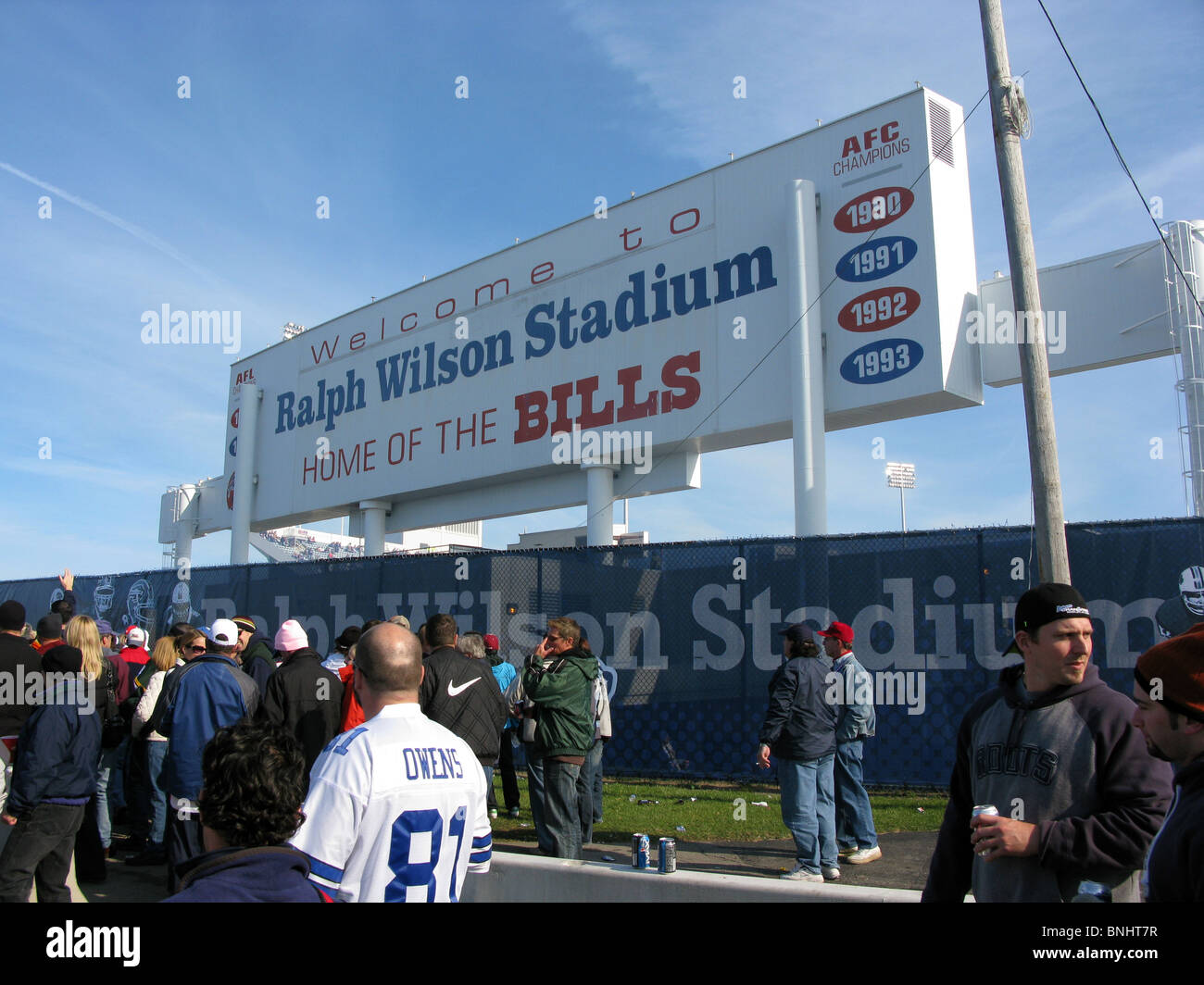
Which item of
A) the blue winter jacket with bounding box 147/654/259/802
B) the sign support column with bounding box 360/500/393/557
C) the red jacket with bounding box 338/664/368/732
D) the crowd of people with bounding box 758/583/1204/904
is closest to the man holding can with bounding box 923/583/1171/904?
the crowd of people with bounding box 758/583/1204/904

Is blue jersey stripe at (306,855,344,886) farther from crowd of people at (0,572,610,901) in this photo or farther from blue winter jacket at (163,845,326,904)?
blue winter jacket at (163,845,326,904)

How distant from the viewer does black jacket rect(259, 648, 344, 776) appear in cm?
576

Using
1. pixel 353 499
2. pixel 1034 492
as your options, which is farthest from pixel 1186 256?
pixel 353 499

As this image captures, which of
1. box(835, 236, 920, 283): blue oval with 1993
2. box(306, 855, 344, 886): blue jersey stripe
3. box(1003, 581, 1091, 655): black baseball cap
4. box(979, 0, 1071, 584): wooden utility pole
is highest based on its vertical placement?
box(835, 236, 920, 283): blue oval with 1993

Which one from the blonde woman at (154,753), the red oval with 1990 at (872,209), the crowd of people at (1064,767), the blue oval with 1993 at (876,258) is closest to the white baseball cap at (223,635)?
the blonde woman at (154,753)

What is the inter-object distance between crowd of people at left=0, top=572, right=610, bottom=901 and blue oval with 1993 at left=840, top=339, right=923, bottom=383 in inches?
287

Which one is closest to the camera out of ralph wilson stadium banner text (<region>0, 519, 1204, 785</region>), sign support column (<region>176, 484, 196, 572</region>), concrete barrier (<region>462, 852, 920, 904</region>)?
concrete barrier (<region>462, 852, 920, 904</region>)

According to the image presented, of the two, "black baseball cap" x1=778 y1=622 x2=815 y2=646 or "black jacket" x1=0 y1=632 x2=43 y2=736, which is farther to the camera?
"black baseball cap" x1=778 y1=622 x2=815 y2=646

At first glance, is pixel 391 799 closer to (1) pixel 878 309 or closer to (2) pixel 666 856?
(2) pixel 666 856

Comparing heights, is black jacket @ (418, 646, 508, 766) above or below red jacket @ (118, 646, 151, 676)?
below

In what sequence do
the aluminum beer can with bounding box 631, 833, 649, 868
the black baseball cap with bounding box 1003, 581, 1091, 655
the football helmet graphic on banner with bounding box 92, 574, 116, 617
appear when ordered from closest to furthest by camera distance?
the black baseball cap with bounding box 1003, 581, 1091, 655 < the aluminum beer can with bounding box 631, 833, 649, 868 < the football helmet graphic on banner with bounding box 92, 574, 116, 617

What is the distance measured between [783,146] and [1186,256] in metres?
6.17

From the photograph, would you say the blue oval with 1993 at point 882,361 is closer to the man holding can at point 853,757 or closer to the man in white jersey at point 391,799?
the man holding can at point 853,757
